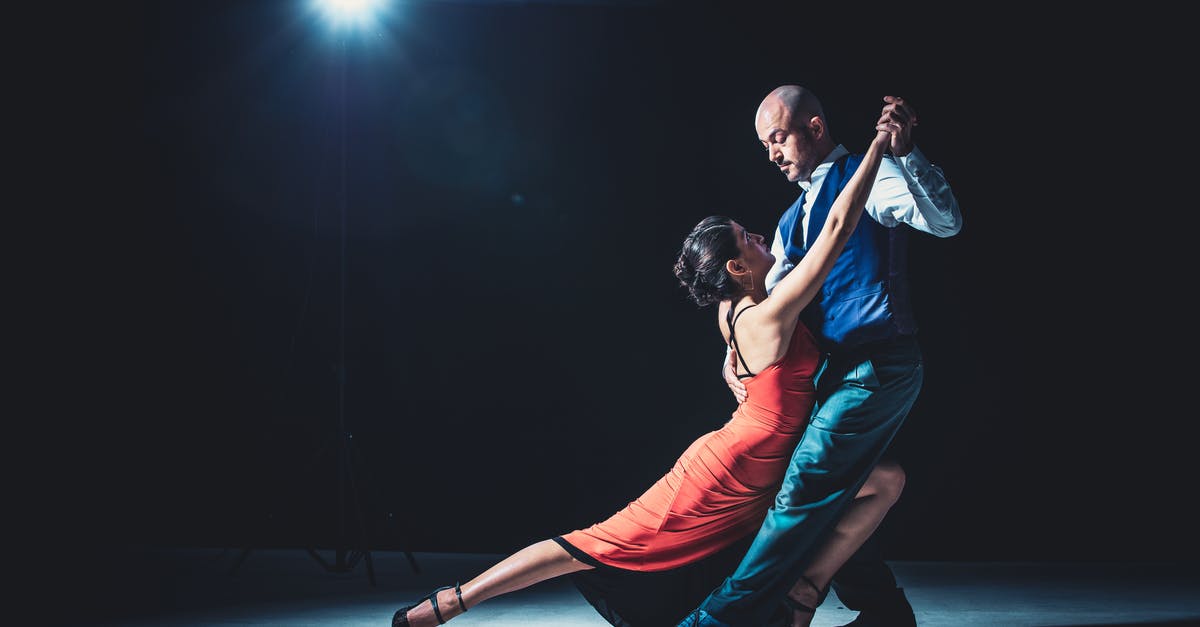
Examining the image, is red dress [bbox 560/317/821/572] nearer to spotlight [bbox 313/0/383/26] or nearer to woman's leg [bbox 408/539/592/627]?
woman's leg [bbox 408/539/592/627]

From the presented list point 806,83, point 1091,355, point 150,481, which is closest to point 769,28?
point 806,83

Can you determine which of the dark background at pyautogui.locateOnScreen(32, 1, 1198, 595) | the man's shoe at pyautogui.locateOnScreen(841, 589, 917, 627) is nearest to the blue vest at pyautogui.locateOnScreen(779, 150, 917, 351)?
the man's shoe at pyautogui.locateOnScreen(841, 589, 917, 627)

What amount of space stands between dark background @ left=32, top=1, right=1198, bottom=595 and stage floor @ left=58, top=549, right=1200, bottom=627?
7.6 inches

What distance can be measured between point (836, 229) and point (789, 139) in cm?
35

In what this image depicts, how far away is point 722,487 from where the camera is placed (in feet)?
7.18

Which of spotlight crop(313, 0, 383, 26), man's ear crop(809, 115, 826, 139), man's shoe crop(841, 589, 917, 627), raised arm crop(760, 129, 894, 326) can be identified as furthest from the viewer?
spotlight crop(313, 0, 383, 26)

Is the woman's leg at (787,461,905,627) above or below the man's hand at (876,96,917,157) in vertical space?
below

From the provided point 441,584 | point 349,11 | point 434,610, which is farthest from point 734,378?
point 349,11

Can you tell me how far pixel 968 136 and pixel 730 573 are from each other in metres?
2.40

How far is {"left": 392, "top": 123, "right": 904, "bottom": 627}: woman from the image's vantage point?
2.19m

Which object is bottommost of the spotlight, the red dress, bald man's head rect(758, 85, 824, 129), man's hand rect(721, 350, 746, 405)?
the red dress

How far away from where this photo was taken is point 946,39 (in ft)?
12.8

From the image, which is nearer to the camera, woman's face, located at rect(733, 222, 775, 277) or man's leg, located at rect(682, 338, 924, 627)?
man's leg, located at rect(682, 338, 924, 627)

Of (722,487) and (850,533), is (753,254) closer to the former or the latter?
(722,487)
